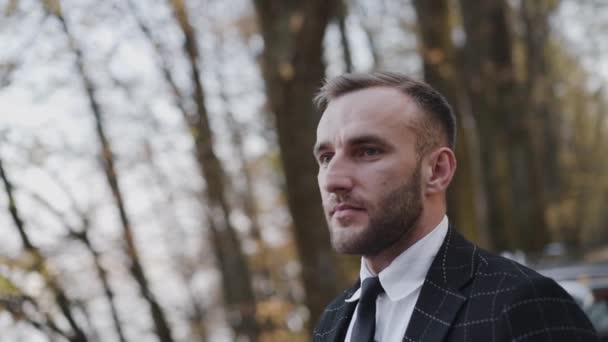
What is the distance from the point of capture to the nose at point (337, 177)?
2.46 meters

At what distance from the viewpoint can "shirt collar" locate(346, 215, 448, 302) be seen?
241cm

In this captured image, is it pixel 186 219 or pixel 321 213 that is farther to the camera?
pixel 186 219

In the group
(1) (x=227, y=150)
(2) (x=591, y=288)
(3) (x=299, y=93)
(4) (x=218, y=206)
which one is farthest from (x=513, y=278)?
(1) (x=227, y=150)

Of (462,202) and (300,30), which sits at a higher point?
(300,30)

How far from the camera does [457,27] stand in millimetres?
16109

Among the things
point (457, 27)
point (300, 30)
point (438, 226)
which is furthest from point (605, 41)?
point (438, 226)

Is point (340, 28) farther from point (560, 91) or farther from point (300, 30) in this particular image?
point (560, 91)

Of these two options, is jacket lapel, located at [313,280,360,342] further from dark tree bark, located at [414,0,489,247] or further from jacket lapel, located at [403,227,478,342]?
dark tree bark, located at [414,0,489,247]

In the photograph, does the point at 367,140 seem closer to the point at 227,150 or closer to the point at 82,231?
the point at 82,231

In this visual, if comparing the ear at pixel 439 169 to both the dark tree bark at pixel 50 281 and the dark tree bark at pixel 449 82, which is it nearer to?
the dark tree bark at pixel 50 281

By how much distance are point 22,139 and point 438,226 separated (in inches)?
171

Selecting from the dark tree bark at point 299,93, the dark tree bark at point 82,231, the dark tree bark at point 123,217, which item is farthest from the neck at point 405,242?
the dark tree bark at point 123,217

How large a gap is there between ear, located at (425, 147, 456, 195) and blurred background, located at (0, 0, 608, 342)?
244 centimetres

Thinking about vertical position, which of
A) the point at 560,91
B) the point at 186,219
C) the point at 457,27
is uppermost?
the point at 457,27
